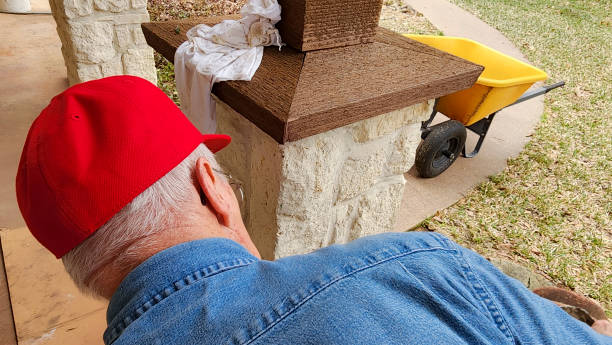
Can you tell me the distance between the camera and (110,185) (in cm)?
81

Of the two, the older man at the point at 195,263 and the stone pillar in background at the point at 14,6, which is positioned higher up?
the older man at the point at 195,263

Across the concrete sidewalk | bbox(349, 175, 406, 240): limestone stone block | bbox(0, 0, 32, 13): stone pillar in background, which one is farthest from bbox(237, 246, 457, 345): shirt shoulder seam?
bbox(0, 0, 32, 13): stone pillar in background

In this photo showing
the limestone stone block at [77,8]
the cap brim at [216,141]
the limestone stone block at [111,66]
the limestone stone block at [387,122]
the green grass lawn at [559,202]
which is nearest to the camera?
the cap brim at [216,141]

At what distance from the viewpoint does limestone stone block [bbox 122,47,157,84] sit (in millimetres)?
3283

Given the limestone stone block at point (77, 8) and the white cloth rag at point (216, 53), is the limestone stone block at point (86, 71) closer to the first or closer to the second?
the limestone stone block at point (77, 8)

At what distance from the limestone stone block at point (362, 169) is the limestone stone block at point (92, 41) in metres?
2.38

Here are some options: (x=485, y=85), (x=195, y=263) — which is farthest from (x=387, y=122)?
(x=485, y=85)

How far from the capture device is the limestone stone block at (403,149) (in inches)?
70.6

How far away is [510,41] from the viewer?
289 inches

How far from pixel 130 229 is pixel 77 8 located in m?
2.68

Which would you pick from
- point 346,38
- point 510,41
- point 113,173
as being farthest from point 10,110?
point 510,41

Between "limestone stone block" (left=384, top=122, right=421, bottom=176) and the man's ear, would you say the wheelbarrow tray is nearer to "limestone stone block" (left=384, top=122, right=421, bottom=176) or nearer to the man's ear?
"limestone stone block" (left=384, top=122, right=421, bottom=176)

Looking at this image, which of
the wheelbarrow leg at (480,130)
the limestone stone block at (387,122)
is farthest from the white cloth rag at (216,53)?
the wheelbarrow leg at (480,130)

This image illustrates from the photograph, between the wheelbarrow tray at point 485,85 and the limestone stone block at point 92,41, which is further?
the wheelbarrow tray at point 485,85
